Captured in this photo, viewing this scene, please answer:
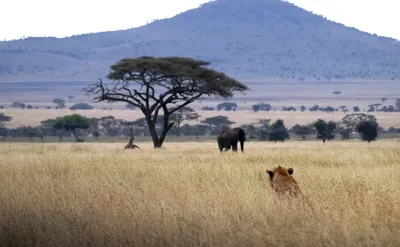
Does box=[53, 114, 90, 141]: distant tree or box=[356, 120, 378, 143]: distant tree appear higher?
box=[53, 114, 90, 141]: distant tree

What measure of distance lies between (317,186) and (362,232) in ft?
13.1

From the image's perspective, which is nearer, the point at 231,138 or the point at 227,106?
the point at 231,138

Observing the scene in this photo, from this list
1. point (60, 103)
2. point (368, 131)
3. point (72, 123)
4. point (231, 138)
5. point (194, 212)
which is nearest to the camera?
point (194, 212)

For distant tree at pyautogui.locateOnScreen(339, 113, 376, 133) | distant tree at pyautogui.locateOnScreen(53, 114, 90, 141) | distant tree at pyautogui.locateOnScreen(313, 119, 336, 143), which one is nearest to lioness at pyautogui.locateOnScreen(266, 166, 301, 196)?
distant tree at pyautogui.locateOnScreen(313, 119, 336, 143)

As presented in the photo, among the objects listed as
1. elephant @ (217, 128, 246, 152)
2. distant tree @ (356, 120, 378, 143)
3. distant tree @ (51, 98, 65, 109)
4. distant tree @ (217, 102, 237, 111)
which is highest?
distant tree @ (51, 98, 65, 109)

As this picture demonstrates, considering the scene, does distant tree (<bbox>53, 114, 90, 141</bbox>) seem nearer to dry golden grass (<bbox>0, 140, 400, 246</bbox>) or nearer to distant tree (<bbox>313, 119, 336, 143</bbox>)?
distant tree (<bbox>313, 119, 336, 143</bbox>)

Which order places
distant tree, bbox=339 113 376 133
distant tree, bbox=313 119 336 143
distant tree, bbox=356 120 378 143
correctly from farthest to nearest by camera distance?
distant tree, bbox=339 113 376 133
distant tree, bbox=313 119 336 143
distant tree, bbox=356 120 378 143

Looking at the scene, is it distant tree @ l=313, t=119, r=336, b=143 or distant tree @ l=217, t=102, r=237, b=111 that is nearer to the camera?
distant tree @ l=313, t=119, r=336, b=143

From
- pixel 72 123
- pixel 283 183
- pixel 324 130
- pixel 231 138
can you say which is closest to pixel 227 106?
pixel 72 123

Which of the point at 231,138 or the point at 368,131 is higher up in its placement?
the point at 231,138

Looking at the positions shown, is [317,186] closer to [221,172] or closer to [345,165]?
[221,172]

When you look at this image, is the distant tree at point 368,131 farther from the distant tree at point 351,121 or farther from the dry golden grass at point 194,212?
the dry golden grass at point 194,212

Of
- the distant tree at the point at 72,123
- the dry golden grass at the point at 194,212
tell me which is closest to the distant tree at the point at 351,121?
the distant tree at the point at 72,123

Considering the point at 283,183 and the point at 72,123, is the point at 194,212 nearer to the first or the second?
the point at 283,183
